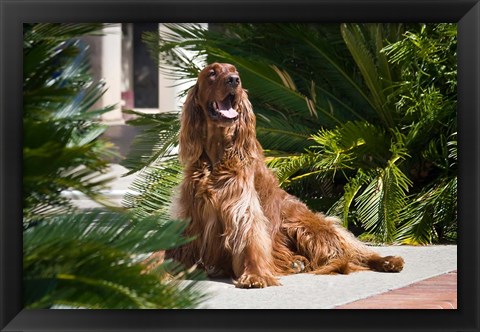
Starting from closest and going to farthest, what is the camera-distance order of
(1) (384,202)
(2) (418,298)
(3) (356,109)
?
(2) (418,298) → (1) (384,202) → (3) (356,109)

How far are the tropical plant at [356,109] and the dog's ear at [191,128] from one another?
6.06 feet

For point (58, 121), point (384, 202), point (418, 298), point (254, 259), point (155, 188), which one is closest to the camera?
point (58, 121)

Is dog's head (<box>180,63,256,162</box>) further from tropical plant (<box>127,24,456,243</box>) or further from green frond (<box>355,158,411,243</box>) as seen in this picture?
green frond (<box>355,158,411,243</box>)

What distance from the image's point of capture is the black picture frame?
3.72 meters

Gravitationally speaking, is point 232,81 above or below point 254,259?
above

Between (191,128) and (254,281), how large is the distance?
41.6 inches

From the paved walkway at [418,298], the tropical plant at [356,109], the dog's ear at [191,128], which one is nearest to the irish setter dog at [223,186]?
the dog's ear at [191,128]

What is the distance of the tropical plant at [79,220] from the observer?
3.29 meters

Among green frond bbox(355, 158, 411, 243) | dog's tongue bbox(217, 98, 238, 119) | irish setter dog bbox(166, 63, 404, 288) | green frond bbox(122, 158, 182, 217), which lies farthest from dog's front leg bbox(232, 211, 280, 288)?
green frond bbox(355, 158, 411, 243)

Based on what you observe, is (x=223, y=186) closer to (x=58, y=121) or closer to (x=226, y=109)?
(x=226, y=109)

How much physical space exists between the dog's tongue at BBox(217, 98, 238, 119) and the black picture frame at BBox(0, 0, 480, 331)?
2.12 meters
